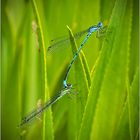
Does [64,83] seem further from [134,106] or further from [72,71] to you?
[134,106]

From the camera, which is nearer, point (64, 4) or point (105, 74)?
point (105, 74)

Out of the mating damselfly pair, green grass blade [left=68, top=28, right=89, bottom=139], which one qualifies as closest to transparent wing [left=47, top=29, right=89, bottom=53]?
the mating damselfly pair

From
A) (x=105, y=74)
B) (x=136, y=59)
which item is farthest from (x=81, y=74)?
(x=136, y=59)

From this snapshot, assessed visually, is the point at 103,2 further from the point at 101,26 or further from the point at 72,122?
the point at 72,122

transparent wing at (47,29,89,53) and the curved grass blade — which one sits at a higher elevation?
transparent wing at (47,29,89,53)

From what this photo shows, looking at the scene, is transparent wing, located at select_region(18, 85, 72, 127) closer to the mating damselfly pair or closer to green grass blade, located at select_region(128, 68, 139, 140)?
the mating damselfly pair

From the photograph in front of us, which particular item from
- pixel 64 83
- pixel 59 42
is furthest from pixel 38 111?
pixel 59 42

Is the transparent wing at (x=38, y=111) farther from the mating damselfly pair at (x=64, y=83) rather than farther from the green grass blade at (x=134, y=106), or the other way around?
the green grass blade at (x=134, y=106)

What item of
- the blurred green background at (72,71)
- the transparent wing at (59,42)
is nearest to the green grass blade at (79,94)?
the blurred green background at (72,71)
